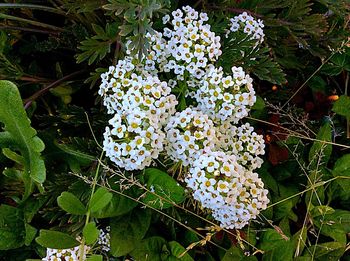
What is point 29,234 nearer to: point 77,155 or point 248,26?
point 77,155

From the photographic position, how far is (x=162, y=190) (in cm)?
117

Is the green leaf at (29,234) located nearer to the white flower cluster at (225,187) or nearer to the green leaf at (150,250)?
the green leaf at (150,250)

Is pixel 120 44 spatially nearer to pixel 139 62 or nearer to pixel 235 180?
pixel 139 62

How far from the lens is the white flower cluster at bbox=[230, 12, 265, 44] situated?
127 cm

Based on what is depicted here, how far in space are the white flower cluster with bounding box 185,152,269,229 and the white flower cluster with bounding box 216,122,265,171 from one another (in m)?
0.08

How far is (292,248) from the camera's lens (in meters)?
1.18

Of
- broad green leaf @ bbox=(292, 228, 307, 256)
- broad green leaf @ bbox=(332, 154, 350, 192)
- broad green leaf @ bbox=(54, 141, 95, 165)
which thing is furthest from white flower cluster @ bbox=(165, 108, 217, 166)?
broad green leaf @ bbox=(332, 154, 350, 192)

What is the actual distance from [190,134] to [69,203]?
0.24 metres

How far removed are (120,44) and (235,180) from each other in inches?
16.9

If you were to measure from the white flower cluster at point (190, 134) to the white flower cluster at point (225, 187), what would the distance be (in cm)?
2

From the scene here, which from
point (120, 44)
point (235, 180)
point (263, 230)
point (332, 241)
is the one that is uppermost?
point (120, 44)

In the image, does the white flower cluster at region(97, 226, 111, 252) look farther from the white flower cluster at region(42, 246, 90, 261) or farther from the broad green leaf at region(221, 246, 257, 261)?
the broad green leaf at region(221, 246, 257, 261)

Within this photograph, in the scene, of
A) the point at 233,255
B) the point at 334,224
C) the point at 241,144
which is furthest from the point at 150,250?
the point at 334,224

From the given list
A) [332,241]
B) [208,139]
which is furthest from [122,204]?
[332,241]
